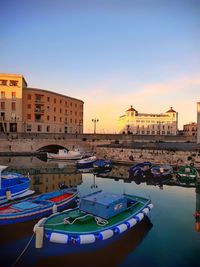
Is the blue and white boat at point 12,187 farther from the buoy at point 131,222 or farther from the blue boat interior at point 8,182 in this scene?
the buoy at point 131,222

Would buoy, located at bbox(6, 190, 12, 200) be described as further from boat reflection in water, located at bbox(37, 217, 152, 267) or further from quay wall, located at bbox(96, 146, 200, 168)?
quay wall, located at bbox(96, 146, 200, 168)

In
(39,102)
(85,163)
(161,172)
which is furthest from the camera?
(39,102)

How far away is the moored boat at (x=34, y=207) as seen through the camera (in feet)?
48.0

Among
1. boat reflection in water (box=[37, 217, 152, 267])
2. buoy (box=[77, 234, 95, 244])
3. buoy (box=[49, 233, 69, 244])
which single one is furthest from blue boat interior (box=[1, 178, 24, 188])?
buoy (box=[77, 234, 95, 244])

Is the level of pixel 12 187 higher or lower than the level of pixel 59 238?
higher

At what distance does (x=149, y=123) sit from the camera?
113375 mm

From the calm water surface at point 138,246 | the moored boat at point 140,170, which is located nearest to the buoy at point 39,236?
the calm water surface at point 138,246

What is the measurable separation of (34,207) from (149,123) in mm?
102186

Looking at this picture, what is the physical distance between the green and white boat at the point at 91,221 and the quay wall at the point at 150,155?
2485 cm

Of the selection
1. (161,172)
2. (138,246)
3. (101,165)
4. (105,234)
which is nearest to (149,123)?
(101,165)

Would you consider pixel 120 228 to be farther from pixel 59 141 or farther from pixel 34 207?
pixel 59 141

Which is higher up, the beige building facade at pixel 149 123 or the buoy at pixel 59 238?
the beige building facade at pixel 149 123

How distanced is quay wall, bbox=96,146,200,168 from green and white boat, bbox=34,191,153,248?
81.5 feet

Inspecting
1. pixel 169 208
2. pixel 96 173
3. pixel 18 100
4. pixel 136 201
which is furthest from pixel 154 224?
pixel 18 100
